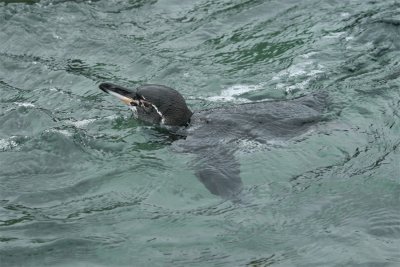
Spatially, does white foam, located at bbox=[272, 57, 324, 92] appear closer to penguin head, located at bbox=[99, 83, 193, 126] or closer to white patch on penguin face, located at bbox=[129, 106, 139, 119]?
penguin head, located at bbox=[99, 83, 193, 126]

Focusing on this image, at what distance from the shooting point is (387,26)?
11156mm

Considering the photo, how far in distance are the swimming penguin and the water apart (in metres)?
0.16

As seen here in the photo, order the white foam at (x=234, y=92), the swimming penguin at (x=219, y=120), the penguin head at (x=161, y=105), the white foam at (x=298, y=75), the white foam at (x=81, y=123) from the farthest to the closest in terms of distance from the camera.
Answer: the white foam at (x=298, y=75) < the white foam at (x=234, y=92) < the white foam at (x=81, y=123) < the penguin head at (x=161, y=105) < the swimming penguin at (x=219, y=120)

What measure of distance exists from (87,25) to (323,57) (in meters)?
4.24

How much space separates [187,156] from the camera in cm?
792

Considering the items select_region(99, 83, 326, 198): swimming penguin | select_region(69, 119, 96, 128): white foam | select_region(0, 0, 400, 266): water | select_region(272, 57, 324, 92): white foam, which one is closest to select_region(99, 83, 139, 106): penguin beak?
select_region(99, 83, 326, 198): swimming penguin

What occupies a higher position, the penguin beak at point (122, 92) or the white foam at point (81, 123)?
the penguin beak at point (122, 92)

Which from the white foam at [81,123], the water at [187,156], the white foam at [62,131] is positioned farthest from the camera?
the white foam at [81,123]

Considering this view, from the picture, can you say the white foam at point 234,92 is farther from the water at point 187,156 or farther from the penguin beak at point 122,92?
the penguin beak at point 122,92

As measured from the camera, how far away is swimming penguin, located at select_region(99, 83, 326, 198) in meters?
7.88

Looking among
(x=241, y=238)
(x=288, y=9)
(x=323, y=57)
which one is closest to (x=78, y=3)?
(x=288, y=9)

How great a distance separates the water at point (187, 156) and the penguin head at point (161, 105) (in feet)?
0.79

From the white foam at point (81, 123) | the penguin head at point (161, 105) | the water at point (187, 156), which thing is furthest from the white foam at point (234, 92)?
the white foam at point (81, 123)

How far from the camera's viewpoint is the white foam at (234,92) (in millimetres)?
9672
